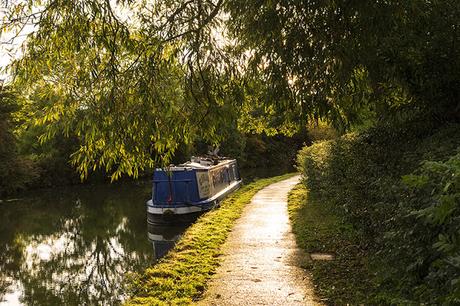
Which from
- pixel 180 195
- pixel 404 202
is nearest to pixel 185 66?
pixel 404 202

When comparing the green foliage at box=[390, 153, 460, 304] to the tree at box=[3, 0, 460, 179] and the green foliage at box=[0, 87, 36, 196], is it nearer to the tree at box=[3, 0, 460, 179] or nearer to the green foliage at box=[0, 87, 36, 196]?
the tree at box=[3, 0, 460, 179]

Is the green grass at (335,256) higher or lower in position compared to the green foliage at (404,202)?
lower

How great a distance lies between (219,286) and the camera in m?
6.63

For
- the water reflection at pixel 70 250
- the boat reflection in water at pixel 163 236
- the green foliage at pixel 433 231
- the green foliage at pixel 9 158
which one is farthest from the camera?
the green foliage at pixel 9 158

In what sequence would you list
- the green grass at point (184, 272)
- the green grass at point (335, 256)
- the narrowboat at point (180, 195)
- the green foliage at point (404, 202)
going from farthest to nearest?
1. the narrowboat at point (180, 195)
2. the green grass at point (184, 272)
3. the green grass at point (335, 256)
4. the green foliage at point (404, 202)

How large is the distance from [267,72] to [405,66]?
232 cm

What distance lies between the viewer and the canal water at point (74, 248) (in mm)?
10375

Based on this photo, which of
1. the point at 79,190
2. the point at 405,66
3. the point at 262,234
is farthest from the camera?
the point at 79,190

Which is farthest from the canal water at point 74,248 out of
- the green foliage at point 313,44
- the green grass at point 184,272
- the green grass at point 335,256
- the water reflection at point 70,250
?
the green foliage at point 313,44

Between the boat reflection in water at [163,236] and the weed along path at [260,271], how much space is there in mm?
3044

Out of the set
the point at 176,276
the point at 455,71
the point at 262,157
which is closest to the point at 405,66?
the point at 455,71

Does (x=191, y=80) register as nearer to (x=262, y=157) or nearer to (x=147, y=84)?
(x=147, y=84)

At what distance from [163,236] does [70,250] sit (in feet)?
10.0

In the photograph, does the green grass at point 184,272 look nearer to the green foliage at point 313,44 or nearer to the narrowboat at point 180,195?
the green foliage at point 313,44
